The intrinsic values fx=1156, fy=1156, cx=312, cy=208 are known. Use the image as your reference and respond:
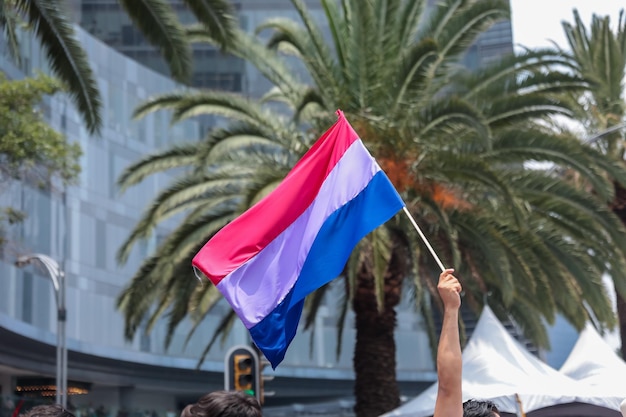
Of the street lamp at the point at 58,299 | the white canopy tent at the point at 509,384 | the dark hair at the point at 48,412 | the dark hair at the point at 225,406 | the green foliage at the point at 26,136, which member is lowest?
the dark hair at the point at 225,406

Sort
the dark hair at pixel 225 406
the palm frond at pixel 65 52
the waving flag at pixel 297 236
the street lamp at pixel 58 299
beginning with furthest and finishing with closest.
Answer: the street lamp at pixel 58 299
the palm frond at pixel 65 52
the waving flag at pixel 297 236
the dark hair at pixel 225 406

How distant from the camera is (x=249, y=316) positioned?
685cm

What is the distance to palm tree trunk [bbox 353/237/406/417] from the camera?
19266 millimetres

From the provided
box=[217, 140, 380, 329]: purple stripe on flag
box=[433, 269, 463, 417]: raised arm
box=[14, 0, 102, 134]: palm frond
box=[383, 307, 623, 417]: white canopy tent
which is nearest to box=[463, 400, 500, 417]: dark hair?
box=[433, 269, 463, 417]: raised arm

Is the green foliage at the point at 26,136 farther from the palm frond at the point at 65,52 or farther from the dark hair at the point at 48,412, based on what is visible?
the dark hair at the point at 48,412

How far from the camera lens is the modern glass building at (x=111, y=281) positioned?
125 ft

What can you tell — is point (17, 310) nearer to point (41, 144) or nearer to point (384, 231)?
point (41, 144)

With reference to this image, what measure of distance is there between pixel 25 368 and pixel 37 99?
1707 cm

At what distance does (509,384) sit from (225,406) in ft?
42.0

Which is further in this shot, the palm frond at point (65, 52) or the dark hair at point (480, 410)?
the palm frond at point (65, 52)

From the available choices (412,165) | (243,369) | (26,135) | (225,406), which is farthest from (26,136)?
(225,406)

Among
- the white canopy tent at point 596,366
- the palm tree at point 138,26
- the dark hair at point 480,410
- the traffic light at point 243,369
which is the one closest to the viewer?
the dark hair at point 480,410

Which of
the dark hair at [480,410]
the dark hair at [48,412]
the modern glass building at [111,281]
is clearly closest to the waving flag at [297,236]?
the dark hair at [480,410]

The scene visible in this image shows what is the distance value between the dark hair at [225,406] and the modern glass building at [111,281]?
2725 cm
